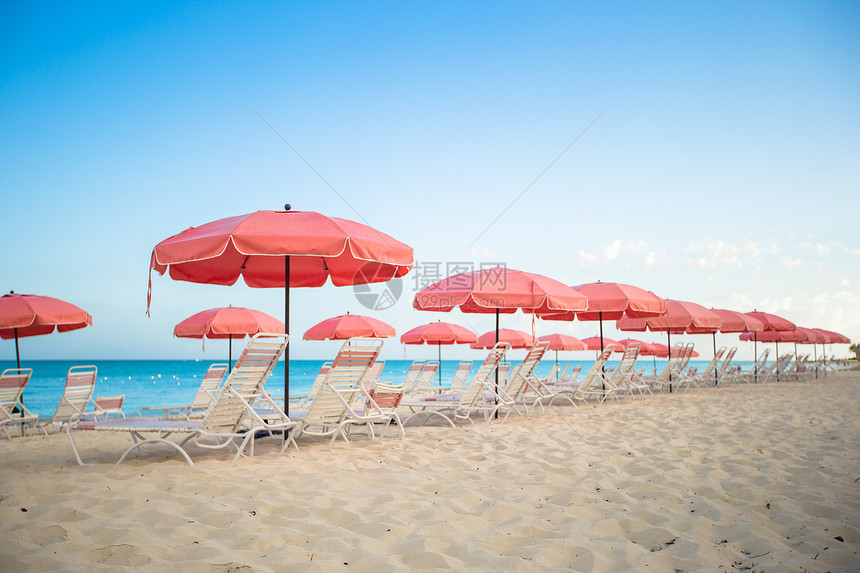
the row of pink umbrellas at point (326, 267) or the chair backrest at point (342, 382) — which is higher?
the row of pink umbrellas at point (326, 267)

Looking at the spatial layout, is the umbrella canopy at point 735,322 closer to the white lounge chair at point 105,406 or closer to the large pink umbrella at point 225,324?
the large pink umbrella at point 225,324

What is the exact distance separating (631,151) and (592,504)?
13662mm

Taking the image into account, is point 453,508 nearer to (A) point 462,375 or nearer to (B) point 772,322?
(A) point 462,375

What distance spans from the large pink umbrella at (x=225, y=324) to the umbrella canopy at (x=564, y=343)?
31.5 ft

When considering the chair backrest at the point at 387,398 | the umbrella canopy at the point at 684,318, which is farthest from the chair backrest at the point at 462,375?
the chair backrest at the point at 387,398

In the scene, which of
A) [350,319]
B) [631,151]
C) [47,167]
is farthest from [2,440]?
[631,151]

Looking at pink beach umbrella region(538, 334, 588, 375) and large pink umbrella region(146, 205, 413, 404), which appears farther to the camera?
pink beach umbrella region(538, 334, 588, 375)

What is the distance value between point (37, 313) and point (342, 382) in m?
5.48

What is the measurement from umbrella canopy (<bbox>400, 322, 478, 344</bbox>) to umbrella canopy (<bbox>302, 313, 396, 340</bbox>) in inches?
90.4

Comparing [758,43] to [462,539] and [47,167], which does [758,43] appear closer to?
[462,539]

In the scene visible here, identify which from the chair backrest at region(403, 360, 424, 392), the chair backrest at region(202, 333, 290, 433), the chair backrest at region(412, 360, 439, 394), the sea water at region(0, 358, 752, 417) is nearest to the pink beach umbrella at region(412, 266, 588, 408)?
the chair backrest at region(202, 333, 290, 433)

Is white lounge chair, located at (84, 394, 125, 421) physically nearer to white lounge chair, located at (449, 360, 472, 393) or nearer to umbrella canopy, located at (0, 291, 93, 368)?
umbrella canopy, located at (0, 291, 93, 368)

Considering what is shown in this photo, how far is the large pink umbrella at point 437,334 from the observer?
481 inches

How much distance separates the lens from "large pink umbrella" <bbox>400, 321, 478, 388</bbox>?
12.2 m
